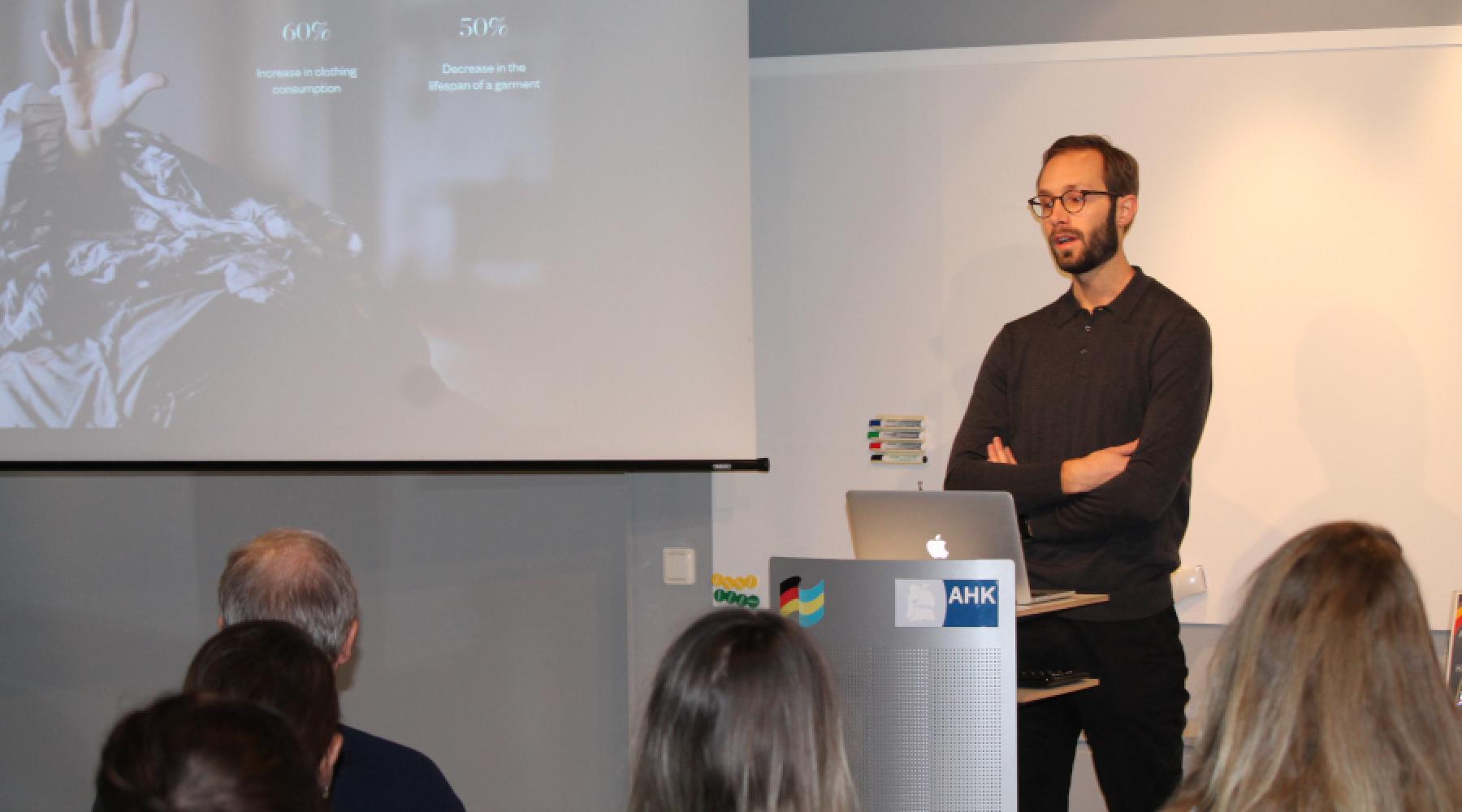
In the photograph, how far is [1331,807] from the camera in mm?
1432

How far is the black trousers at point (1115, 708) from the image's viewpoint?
2.90m

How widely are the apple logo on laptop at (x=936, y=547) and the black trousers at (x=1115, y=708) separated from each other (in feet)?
1.30

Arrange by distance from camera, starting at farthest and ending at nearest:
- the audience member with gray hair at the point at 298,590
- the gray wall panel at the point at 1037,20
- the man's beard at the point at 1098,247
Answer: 1. the gray wall panel at the point at 1037,20
2. the man's beard at the point at 1098,247
3. the audience member with gray hair at the point at 298,590

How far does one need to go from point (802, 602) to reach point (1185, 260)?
1984mm

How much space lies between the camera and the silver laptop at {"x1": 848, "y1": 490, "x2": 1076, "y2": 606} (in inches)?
104

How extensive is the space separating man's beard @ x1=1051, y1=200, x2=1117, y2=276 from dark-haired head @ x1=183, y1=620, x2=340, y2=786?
7.53 ft

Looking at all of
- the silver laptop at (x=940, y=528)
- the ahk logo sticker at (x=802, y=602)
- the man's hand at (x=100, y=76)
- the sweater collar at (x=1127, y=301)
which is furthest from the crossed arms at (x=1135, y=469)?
the man's hand at (x=100, y=76)

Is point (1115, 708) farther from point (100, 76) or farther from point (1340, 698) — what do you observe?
point (100, 76)

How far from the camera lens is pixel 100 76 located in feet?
12.6

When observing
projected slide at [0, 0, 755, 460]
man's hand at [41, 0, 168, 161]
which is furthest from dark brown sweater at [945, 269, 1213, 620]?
man's hand at [41, 0, 168, 161]

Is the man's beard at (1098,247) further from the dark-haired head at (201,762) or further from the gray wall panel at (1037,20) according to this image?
the dark-haired head at (201,762)

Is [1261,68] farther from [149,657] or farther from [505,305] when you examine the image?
[149,657]

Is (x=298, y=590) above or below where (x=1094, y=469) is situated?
below

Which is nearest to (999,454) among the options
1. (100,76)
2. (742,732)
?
(742,732)
